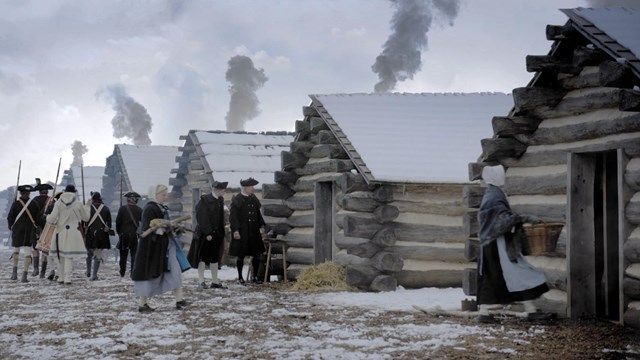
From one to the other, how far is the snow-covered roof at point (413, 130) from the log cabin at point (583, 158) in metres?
3.52

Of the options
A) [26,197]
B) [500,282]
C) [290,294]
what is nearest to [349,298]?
[290,294]

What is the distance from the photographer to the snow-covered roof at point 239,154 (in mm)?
23219

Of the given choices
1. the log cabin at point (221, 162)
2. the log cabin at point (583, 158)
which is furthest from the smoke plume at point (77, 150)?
the log cabin at point (583, 158)

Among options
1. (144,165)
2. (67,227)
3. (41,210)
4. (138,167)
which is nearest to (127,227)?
(67,227)

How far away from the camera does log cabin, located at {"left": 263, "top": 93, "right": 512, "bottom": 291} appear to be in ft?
46.4

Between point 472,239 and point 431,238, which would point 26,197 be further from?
point 472,239

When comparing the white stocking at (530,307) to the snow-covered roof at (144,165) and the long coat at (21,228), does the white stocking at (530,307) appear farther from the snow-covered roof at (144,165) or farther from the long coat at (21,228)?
the snow-covered roof at (144,165)

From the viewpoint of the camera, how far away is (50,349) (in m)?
7.99

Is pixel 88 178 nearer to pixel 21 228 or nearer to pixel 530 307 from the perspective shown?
pixel 21 228

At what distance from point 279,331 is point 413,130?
7902mm

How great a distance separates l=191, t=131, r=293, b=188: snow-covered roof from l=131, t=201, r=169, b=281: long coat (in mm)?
11300

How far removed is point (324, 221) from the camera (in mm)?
16500

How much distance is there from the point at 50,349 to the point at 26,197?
9786mm

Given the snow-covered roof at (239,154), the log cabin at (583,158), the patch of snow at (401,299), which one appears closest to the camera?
the log cabin at (583,158)
